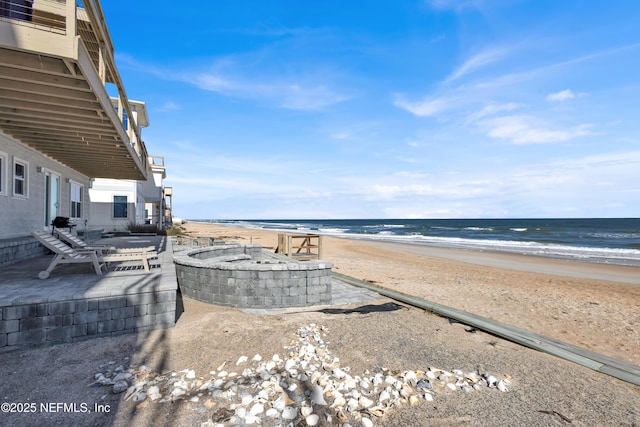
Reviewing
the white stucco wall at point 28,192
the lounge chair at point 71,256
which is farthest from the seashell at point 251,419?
the white stucco wall at point 28,192

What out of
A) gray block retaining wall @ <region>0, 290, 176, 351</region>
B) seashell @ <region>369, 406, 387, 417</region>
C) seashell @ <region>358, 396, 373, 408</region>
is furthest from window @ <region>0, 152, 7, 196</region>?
seashell @ <region>369, 406, 387, 417</region>

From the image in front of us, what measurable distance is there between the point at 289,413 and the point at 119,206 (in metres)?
20.1

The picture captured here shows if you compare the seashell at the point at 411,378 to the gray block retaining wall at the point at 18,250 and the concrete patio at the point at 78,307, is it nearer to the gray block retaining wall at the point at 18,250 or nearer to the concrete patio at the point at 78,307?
the concrete patio at the point at 78,307

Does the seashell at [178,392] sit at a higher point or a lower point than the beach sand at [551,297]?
higher

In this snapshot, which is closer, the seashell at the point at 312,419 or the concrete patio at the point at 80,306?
the seashell at the point at 312,419

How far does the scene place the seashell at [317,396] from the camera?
3320mm

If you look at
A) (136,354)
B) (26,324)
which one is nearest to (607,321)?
(136,354)

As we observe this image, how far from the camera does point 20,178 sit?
8961 millimetres

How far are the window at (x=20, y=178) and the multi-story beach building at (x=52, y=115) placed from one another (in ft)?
0.09

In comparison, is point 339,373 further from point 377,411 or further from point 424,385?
point 424,385

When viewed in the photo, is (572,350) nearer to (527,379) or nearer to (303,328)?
(527,379)

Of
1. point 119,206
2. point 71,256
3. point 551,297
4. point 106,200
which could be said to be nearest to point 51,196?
point 71,256

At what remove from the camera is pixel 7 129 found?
25.4 ft

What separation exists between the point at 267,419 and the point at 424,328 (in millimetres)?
3397
